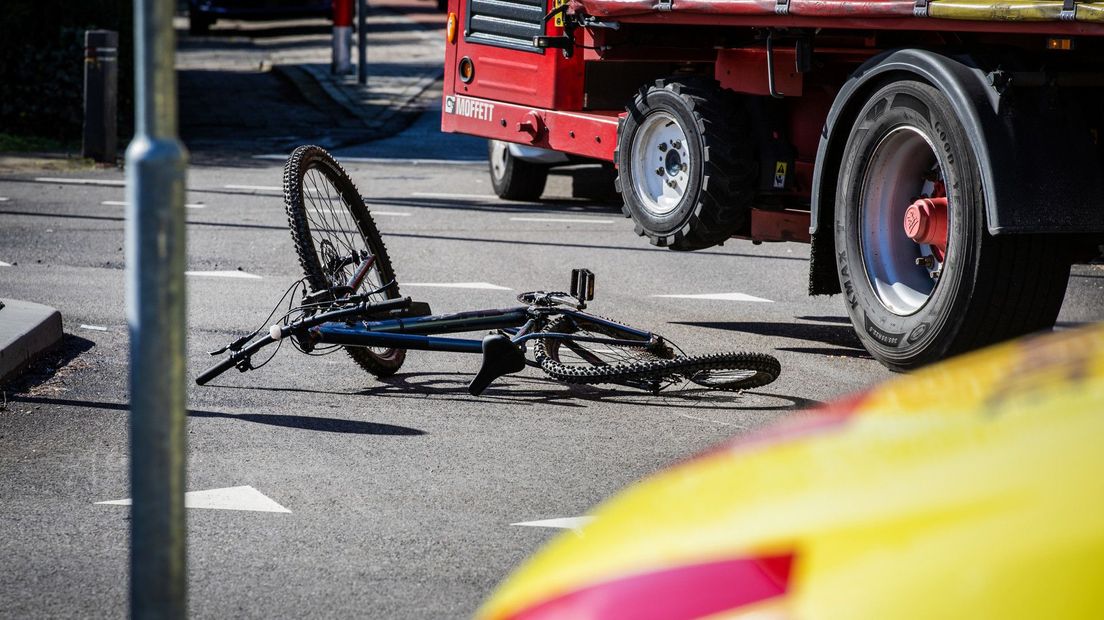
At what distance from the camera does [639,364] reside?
5641mm

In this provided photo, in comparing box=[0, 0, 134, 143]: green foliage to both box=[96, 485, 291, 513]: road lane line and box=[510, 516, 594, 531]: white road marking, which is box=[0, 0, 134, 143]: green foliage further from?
box=[510, 516, 594, 531]: white road marking

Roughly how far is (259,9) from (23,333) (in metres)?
25.4

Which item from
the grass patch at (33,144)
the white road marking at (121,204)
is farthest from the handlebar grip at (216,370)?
the grass patch at (33,144)

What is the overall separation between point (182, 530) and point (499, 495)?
2.13 metres

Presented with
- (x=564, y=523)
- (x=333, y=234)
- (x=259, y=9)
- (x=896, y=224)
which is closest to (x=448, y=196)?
(x=333, y=234)

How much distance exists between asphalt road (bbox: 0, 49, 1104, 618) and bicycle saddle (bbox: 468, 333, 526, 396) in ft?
0.50

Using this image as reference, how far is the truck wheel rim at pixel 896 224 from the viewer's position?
6008mm

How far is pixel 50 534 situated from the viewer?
4.06 meters

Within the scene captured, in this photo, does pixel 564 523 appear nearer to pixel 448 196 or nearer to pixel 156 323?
pixel 156 323

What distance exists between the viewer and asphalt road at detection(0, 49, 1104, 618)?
150 inches

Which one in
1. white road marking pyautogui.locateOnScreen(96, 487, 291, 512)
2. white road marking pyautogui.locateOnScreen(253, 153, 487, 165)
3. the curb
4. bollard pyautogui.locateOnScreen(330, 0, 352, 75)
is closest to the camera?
white road marking pyautogui.locateOnScreen(96, 487, 291, 512)

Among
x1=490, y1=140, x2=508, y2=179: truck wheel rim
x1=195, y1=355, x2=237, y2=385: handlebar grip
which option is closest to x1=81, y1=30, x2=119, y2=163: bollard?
x1=490, y1=140, x2=508, y2=179: truck wheel rim

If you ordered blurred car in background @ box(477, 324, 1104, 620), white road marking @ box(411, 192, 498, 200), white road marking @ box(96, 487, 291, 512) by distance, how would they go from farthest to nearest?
white road marking @ box(411, 192, 498, 200), white road marking @ box(96, 487, 291, 512), blurred car in background @ box(477, 324, 1104, 620)

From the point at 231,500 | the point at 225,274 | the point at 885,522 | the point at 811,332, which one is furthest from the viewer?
the point at 225,274
